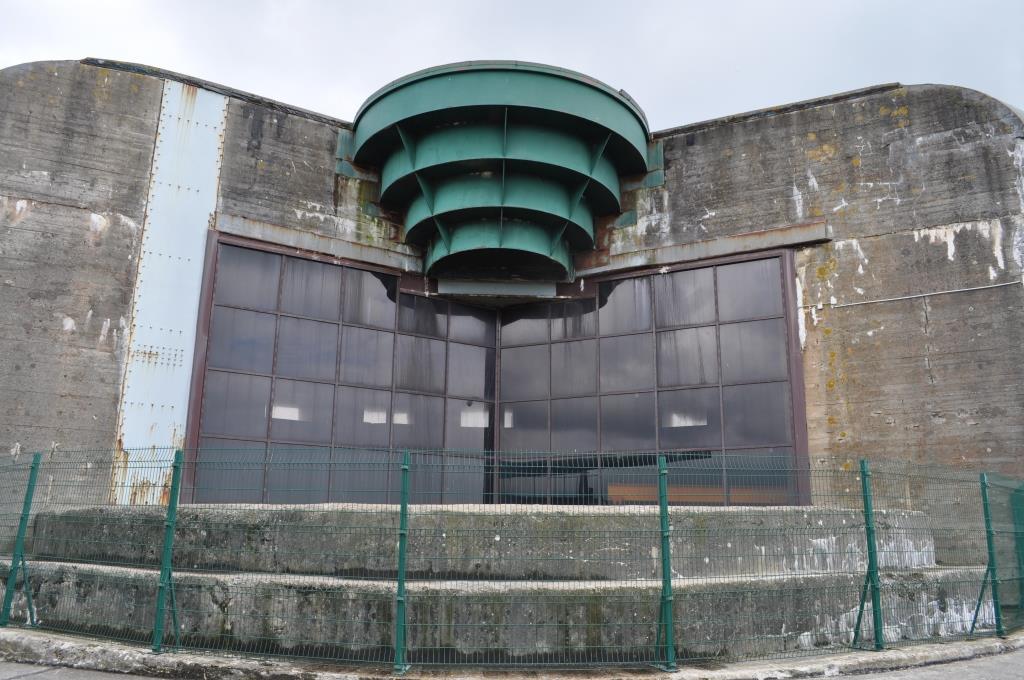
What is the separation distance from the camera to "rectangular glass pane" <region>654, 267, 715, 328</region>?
15.2 m

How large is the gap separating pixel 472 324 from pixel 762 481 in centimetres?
676

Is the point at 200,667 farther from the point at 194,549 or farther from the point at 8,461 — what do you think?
the point at 8,461

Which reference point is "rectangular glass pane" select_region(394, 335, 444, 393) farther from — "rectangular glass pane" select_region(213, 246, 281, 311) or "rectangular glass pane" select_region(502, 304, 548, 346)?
"rectangular glass pane" select_region(213, 246, 281, 311)

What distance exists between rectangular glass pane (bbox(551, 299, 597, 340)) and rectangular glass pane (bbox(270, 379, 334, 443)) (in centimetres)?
482

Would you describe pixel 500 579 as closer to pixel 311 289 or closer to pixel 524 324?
pixel 311 289

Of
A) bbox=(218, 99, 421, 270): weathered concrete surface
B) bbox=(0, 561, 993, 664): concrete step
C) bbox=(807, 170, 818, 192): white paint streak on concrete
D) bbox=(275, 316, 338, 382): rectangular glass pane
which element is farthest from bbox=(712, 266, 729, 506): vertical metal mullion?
bbox=(275, 316, 338, 382): rectangular glass pane

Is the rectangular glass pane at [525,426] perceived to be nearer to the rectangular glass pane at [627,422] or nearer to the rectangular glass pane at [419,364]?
the rectangular glass pane at [627,422]

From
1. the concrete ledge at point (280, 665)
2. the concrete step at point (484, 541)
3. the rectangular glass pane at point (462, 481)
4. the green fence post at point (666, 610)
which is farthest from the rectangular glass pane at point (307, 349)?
the green fence post at point (666, 610)

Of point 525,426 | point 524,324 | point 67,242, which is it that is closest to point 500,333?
point 524,324

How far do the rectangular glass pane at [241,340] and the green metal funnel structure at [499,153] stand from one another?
3.46 metres

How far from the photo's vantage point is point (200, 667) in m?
7.64

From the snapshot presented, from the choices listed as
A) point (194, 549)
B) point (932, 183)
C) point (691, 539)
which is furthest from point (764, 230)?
point (194, 549)

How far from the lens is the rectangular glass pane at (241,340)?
1419 centimetres

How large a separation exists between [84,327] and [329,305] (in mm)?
4236
